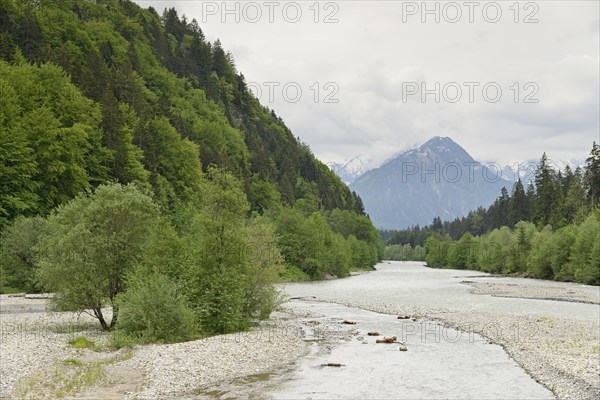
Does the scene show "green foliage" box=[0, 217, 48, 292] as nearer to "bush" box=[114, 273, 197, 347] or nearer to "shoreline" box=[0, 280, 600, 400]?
"shoreline" box=[0, 280, 600, 400]

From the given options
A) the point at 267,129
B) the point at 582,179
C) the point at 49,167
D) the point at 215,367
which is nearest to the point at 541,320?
the point at 215,367

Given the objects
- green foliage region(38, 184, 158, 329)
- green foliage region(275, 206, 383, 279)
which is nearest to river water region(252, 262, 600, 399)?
green foliage region(38, 184, 158, 329)

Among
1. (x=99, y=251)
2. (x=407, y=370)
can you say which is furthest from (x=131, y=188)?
(x=407, y=370)

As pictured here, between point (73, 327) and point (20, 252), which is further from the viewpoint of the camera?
point (20, 252)

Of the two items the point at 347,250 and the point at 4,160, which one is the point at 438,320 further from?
the point at 347,250

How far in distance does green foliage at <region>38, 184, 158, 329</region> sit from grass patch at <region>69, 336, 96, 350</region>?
433 cm

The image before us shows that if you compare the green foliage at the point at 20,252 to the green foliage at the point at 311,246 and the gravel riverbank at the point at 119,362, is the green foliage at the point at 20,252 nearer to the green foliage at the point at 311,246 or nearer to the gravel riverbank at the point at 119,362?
the gravel riverbank at the point at 119,362

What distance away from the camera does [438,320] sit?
4762 centimetres

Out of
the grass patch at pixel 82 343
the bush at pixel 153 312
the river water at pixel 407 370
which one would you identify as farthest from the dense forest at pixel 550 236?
the grass patch at pixel 82 343

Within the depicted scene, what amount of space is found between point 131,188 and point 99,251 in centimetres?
600

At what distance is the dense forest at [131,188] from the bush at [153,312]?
0.34 ft

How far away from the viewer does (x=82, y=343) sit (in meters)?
30.2

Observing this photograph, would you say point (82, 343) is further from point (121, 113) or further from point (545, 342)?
point (121, 113)

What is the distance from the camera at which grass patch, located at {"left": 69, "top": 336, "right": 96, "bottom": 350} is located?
2980cm
